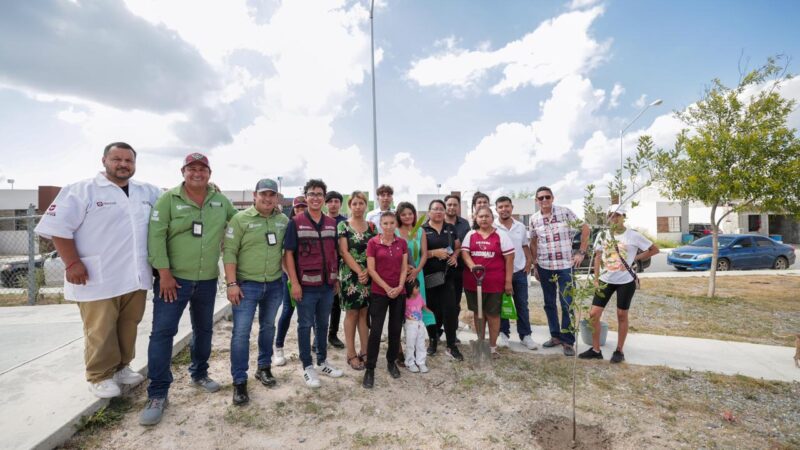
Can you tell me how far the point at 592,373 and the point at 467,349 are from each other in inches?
55.4

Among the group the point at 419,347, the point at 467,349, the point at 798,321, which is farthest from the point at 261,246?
the point at 798,321

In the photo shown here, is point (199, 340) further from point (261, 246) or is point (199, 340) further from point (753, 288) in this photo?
point (753, 288)

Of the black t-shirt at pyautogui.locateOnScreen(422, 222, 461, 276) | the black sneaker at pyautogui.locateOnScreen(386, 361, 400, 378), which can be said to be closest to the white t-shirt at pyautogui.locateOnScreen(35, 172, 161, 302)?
the black sneaker at pyautogui.locateOnScreen(386, 361, 400, 378)

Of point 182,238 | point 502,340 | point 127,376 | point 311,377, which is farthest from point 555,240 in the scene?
point 127,376

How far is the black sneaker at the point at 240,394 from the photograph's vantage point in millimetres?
3213

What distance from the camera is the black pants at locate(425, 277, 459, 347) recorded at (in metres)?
4.37

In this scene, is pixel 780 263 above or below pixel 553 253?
below

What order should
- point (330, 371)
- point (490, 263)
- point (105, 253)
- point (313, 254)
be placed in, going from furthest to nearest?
point (490, 263) < point (330, 371) < point (313, 254) < point (105, 253)

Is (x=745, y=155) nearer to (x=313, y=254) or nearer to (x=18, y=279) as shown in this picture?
(x=313, y=254)

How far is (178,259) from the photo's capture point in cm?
302

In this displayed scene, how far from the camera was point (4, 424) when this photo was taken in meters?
2.57

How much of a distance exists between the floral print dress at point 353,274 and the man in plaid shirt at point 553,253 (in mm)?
2293

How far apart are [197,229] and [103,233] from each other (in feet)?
2.25

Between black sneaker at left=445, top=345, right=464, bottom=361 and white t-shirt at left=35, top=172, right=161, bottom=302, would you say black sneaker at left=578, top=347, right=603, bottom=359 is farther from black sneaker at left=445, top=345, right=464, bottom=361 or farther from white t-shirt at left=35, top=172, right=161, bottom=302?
white t-shirt at left=35, top=172, right=161, bottom=302
